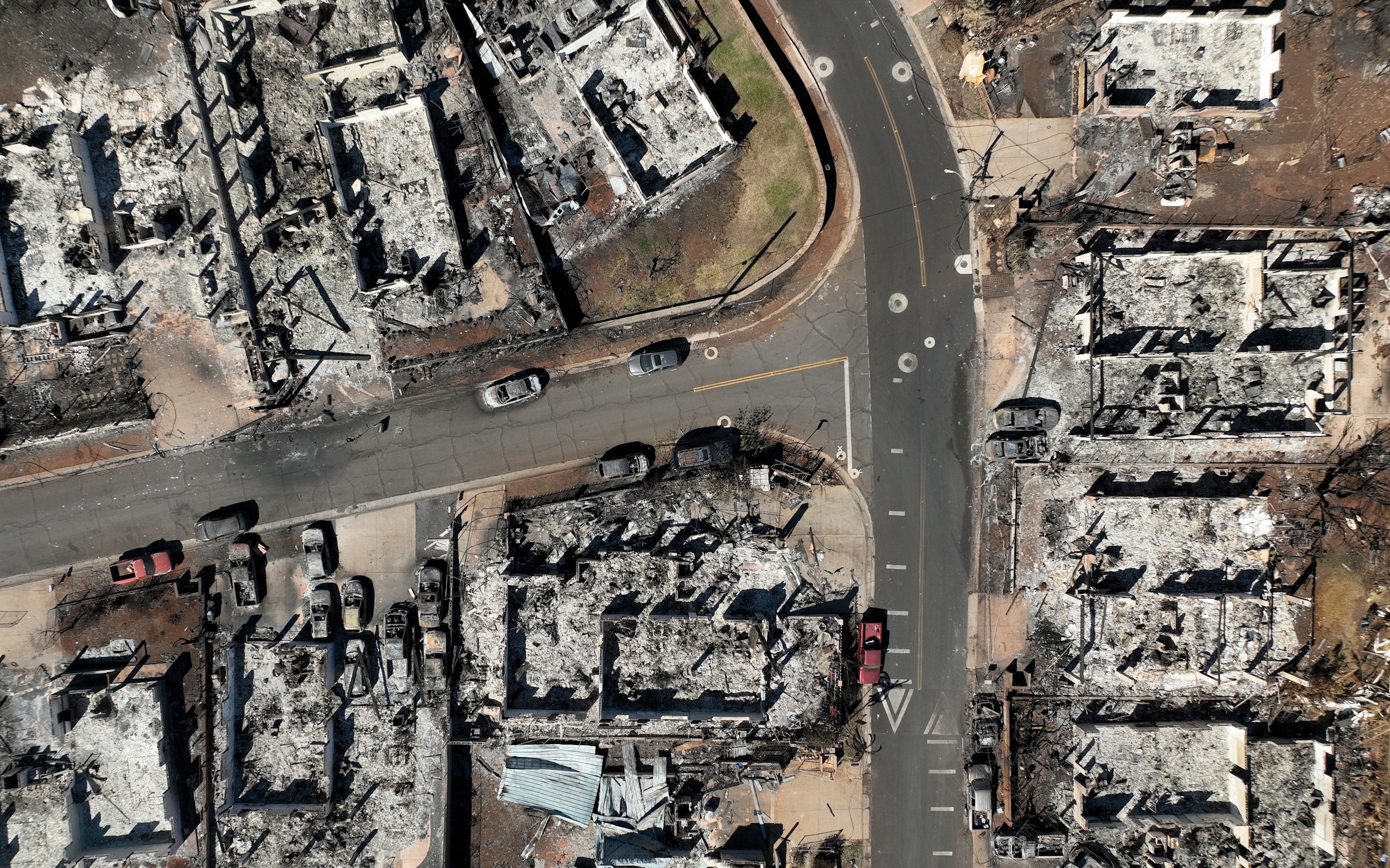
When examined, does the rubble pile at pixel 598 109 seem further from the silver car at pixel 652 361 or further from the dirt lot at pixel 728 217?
the silver car at pixel 652 361

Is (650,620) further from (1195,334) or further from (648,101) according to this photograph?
(1195,334)

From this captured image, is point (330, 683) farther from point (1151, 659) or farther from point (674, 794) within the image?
point (1151, 659)

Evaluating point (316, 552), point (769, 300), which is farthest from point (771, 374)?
point (316, 552)

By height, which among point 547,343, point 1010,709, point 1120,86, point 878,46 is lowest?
point 1010,709

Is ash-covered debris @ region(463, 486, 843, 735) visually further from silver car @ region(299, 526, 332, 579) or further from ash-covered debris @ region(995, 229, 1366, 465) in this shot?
ash-covered debris @ region(995, 229, 1366, 465)

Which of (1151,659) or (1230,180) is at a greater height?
(1230,180)

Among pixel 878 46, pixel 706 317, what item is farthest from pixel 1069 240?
pixel 706 317
